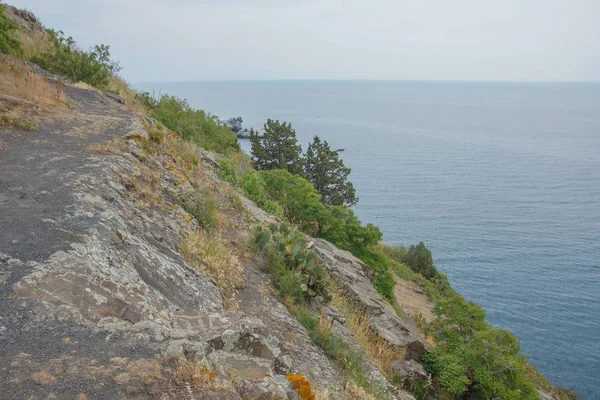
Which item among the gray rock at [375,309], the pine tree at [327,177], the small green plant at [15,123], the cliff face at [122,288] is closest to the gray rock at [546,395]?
the gray rock at [375,309]

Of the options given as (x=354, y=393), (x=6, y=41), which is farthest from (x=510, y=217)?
(x=6, y=41)

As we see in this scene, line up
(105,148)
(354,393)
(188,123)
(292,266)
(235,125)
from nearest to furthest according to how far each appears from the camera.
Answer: (354,393)
(105,148)
(292,266)
(188,123)
(235,125)

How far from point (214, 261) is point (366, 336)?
223 inches

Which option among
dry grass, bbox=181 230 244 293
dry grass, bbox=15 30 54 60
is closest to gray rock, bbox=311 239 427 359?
dry grass, bbox=181 230 244 293

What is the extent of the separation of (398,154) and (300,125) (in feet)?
157

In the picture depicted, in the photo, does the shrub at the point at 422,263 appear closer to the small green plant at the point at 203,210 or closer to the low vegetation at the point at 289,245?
the low vegetation at the point at 289,245

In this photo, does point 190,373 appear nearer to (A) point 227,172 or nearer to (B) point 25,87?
(B) point 25,87

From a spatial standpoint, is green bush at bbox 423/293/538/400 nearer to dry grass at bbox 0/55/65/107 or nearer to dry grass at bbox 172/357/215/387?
dry grass at bbox 172/357/215/387

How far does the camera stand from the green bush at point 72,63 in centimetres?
1744

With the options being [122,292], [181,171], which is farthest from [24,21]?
[122,292]

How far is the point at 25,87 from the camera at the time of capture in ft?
39.3

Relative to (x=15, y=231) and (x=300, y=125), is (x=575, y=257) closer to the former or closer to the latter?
(x=15, y=231)

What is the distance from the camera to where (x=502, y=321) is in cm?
3691

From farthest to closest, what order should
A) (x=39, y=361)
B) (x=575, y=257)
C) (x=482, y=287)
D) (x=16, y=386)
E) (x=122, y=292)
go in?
1. (x=575, y=257)
2. (x=482, y=287)
3. (x=122, y=292)
4. (x=39, y=361)
5. (x=16, y=386)
